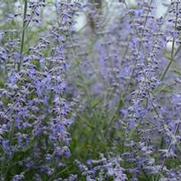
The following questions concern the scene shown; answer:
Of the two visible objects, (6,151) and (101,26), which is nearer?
(6,151)

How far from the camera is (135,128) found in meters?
3.84

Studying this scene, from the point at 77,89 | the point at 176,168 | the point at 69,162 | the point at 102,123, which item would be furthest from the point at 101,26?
the point at 176,168

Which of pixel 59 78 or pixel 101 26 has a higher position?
pixel 101 26

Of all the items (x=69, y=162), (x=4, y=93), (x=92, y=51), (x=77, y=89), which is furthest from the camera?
(x=92, y=51)

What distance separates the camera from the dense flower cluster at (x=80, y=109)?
3488mm

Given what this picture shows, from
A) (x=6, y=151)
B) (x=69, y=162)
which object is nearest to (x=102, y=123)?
(x=69, y=162)

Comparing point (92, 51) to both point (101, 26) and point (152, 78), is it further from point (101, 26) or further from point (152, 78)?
point (152, 78)

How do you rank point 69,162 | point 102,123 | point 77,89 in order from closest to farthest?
point 69,162
point 102,123
point 77,89

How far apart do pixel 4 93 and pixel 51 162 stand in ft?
2.00

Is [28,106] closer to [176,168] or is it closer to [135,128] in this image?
[135,128]

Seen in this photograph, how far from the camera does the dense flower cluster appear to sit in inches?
137

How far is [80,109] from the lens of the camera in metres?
4.48

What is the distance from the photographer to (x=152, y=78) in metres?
3.57

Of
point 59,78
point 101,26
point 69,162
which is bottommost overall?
point 69,162
